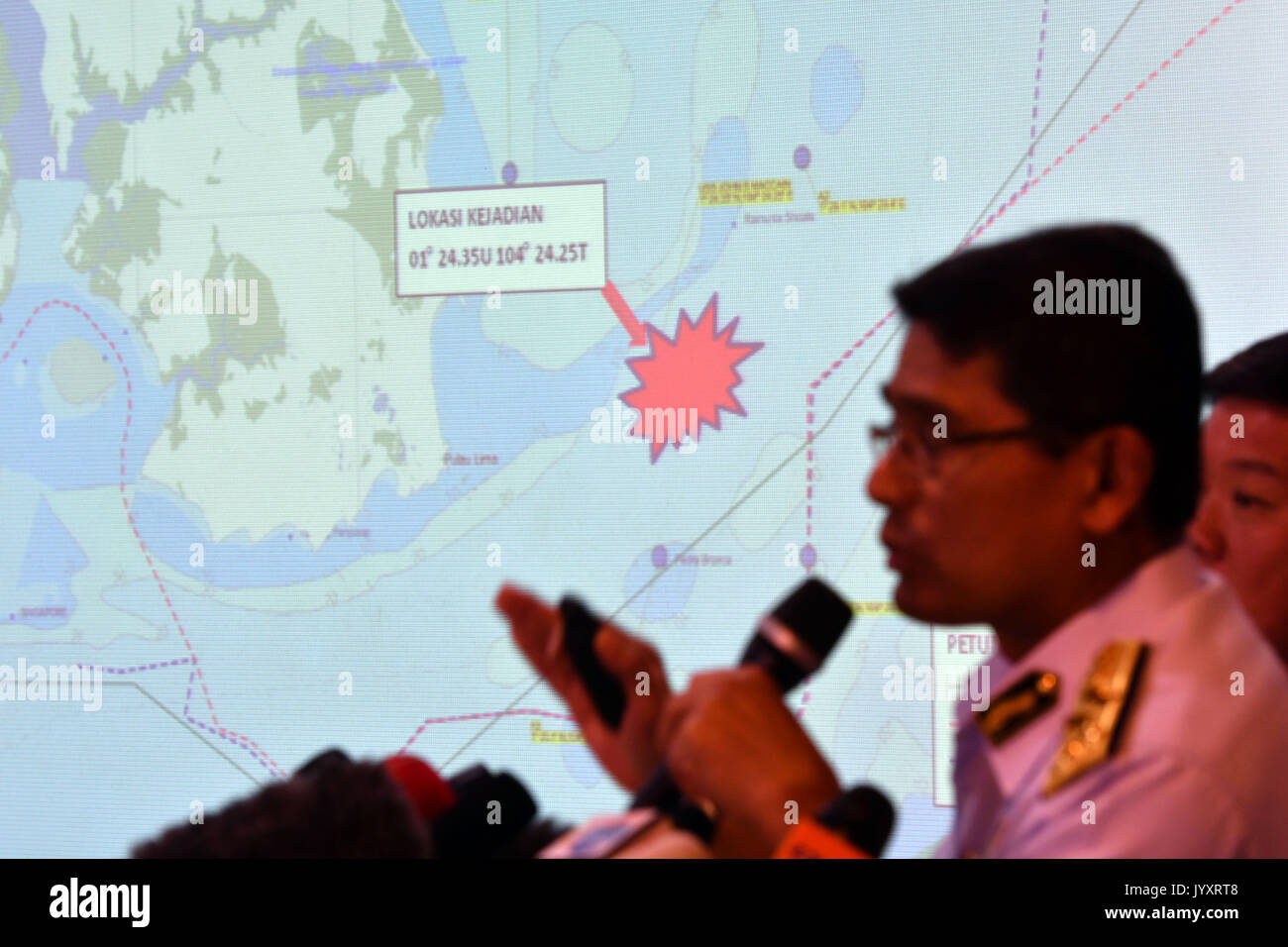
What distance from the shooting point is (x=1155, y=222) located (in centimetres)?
147

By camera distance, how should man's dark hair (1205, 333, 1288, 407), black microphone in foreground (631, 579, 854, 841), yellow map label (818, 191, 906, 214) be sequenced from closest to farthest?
black microphone in foreground (631, 579, 854, 841) < man's dark hair (1205, 333, 1288, 407) < yellow map label (818, 191, 906, 214)

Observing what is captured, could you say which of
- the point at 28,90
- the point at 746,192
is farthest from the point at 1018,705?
the point at 28,90

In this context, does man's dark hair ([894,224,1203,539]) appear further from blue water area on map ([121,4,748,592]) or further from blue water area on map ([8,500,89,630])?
blue water area on map ([8,500,89,630])

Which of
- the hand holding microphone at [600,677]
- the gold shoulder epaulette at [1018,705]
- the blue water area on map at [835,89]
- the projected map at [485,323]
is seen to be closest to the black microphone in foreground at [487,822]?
the hand holding microphone at [600,677]

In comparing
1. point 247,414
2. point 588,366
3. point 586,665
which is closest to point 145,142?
point 247,414

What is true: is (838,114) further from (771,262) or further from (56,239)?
(56,239)

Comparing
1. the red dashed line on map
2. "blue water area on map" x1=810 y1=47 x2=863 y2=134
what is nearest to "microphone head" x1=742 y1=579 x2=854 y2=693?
"blue water area on map" x1=810 y1=47 x2=863 y2=134

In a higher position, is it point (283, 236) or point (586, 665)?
point (283, 236)

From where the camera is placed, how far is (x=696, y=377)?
1585mm

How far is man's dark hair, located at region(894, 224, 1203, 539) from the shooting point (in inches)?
41.4

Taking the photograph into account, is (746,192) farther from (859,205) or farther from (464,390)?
(464,390)

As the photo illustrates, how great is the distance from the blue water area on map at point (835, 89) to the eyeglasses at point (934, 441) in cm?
58

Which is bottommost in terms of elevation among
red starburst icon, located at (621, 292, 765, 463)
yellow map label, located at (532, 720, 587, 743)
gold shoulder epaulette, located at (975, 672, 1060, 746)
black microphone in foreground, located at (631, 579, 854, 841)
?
yellow map label, located at (532, 720, 587, 743)
